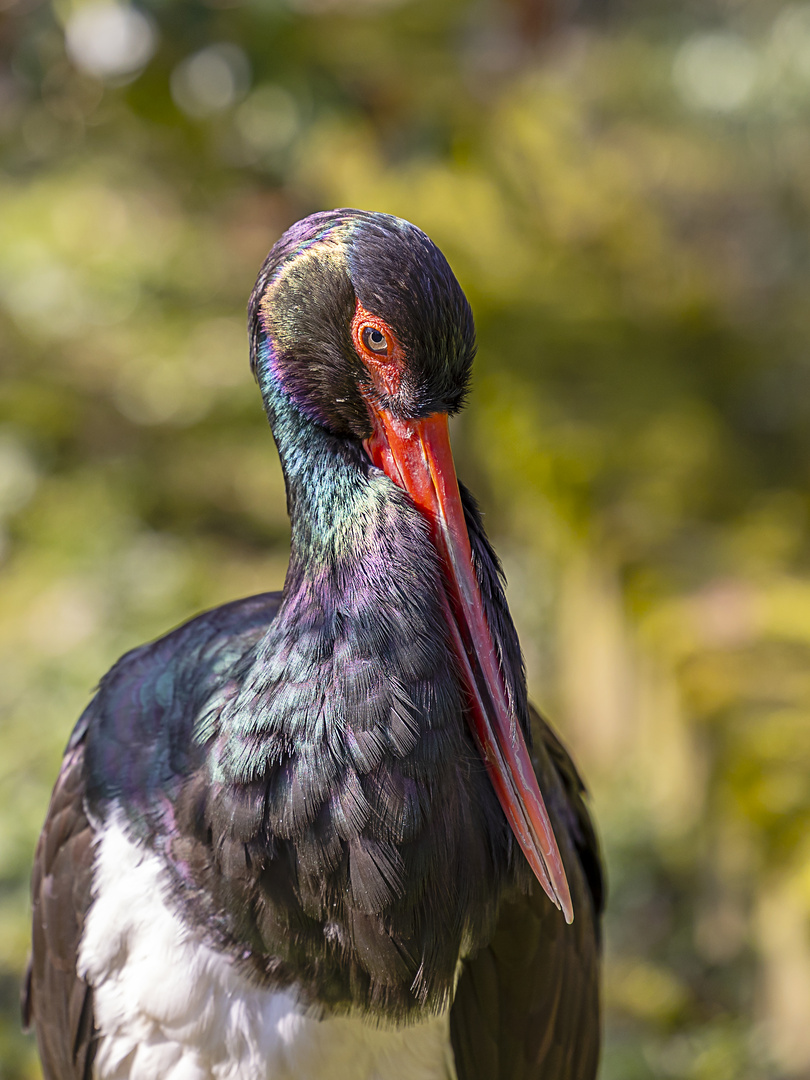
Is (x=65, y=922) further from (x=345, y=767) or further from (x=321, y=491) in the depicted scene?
(x=321, y=491)

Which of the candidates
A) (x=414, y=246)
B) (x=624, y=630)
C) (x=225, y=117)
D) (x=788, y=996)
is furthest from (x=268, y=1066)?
(x=225, y=117)

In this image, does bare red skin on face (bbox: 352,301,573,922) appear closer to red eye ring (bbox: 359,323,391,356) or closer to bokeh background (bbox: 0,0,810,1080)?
red eye ring (bbox: 359,323,391,356)

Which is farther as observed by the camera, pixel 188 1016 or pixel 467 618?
pixel 188 1016

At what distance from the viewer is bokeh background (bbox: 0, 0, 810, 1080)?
11.4ft

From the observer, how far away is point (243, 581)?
5.11 meters

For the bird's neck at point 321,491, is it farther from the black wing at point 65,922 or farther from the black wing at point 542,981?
the black wing at point 65,922

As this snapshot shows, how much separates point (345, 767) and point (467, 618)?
0.27 meters

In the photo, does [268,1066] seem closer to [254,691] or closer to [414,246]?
[254,691]

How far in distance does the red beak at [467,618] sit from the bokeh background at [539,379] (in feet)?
4.50

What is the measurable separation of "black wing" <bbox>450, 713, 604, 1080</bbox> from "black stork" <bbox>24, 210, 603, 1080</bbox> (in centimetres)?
1

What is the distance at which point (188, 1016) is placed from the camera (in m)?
2.02

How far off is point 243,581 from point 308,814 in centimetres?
335

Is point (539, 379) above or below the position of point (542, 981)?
above

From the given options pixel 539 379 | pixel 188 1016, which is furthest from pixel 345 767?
pixel 539 379
